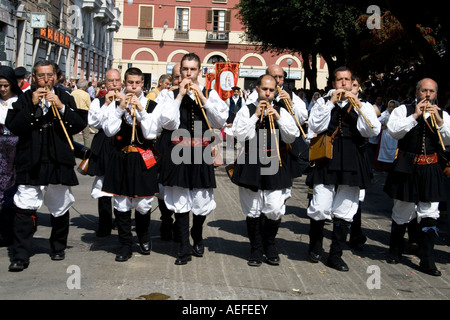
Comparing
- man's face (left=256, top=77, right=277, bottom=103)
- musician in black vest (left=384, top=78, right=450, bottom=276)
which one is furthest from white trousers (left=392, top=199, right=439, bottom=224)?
man's face (left=256, top=77, right=277, bottom=103)

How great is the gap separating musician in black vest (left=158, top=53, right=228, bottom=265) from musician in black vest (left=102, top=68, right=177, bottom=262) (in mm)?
176

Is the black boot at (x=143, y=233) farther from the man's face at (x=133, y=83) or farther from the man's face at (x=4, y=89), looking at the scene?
the man's face at (x=4, y=89)

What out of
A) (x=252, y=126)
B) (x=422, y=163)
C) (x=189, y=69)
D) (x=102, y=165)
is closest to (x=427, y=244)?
(x=422, y=163)

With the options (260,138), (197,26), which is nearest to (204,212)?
(260,138)

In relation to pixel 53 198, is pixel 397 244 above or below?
below

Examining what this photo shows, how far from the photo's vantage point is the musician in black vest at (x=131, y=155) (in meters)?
5.78

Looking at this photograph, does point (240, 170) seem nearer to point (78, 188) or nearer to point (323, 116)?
point (323, 116)

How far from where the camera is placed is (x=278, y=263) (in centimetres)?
593

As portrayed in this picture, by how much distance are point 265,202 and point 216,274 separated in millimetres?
930

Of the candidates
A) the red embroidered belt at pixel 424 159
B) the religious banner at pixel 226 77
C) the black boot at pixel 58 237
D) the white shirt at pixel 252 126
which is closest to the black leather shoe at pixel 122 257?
the black boot at pixel 58 237

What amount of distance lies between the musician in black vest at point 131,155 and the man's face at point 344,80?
70.9 inches

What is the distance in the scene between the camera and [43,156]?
5656 millimetres

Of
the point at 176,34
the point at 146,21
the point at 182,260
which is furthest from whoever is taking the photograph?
the point at 146,21

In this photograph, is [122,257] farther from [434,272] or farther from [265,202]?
[434,272]
